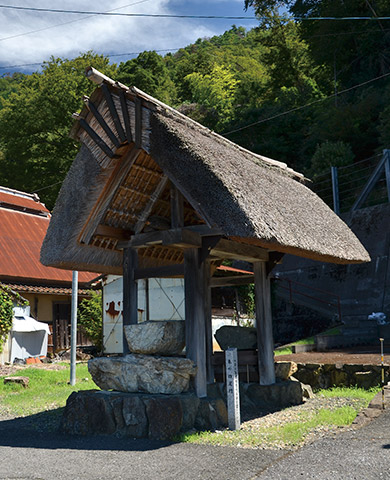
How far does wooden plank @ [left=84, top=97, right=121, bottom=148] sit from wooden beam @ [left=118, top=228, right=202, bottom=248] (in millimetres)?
1625

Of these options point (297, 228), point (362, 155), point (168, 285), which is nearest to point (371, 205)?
point (362, 155)

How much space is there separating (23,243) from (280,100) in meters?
21.3

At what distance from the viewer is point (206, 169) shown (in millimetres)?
7258

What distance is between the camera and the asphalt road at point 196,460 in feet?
16.5

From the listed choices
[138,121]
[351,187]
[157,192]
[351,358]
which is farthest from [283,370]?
[351,187]

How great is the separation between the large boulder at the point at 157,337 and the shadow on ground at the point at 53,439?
1.39 meters

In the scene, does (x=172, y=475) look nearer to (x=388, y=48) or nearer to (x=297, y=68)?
(x=388, y=48)

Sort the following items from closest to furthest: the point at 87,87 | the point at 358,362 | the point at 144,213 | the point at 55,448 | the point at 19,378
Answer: the point at 55,448
the point at 144,213
the point at 358,362
the point at 19,378
the point at 87,87

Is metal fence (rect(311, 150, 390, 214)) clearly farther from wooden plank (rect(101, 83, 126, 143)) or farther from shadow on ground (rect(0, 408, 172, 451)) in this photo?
shadow on ground (rect(0, 408, 172, 451))

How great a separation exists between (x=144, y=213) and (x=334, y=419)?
4.68m

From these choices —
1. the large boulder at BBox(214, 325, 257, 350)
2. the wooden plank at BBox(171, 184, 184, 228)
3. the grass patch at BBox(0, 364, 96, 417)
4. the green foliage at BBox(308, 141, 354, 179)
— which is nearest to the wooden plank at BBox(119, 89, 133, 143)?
the wooden plank at BBox(171, 184, 184, 228)

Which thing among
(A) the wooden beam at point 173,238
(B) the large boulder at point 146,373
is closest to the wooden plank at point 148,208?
(A) the wooden beam at point 173,238

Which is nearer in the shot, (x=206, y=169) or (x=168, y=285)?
(x=206, y=169)

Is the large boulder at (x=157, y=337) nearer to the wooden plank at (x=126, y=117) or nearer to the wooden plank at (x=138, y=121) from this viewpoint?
the wooden plank at (x=138, y=121)
